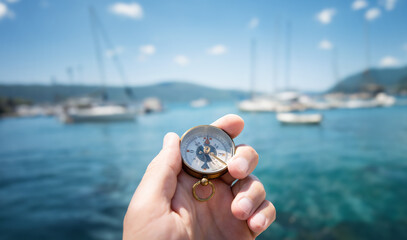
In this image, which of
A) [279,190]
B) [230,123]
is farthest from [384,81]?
[230,123]

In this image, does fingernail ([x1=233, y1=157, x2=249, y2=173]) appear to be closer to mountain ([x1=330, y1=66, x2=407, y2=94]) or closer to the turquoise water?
the turquoise water

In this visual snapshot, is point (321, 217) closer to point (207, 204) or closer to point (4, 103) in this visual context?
point (207, 204)

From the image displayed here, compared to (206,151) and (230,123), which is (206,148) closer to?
(206,151)

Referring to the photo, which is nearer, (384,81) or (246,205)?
(246,205)

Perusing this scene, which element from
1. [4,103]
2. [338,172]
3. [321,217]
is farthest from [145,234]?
[4,103]

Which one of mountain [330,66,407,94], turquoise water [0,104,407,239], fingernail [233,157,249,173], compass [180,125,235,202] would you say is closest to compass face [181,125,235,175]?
compass [180,125,235,202]
